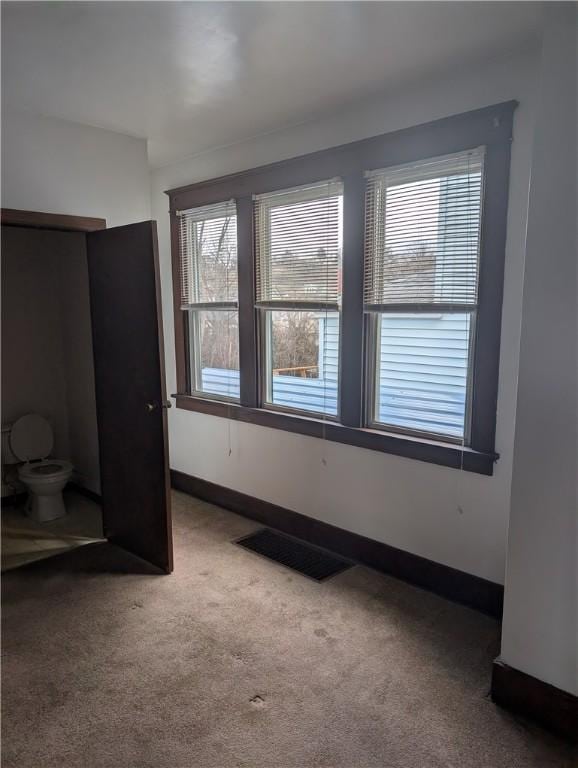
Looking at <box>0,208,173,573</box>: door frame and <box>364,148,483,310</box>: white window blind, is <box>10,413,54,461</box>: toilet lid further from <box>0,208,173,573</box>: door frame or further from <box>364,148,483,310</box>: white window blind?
<box>364,148,483,310</box>: white window blind

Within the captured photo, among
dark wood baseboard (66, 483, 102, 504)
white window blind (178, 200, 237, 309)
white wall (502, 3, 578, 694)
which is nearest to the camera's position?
white wall (502, 3, 578, 694)

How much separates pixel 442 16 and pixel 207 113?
1.46 m

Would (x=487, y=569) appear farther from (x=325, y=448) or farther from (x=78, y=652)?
(x=78, y=652)

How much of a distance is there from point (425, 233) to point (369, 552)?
178cm

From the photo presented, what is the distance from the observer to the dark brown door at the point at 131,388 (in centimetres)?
289

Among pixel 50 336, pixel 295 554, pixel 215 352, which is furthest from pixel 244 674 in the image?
pixel 50 336

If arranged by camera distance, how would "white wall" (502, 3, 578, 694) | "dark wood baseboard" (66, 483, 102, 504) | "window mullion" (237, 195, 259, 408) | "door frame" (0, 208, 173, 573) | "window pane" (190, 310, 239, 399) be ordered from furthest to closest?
"dark wood baseboard" (66, 483, 102, 504), "window pane" (190, 310, 239, 399), "window mullion" (237, 195, 259, 408), "door frame" (0, 208, 173, 573), "white wall" (502, 3, 578, 694)

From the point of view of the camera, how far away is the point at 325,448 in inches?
128

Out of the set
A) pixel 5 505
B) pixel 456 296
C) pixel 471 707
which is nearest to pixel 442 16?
pixel 456 296

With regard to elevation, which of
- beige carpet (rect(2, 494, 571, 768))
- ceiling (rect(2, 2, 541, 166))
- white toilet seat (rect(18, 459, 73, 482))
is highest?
ceiling (rect(2, 2, 541, 166))

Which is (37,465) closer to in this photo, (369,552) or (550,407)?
(369,552)

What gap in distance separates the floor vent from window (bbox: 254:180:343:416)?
2.79ft

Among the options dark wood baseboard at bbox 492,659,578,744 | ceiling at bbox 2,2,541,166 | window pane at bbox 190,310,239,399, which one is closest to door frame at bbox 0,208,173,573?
ceiling at bbox 2,2,541,166

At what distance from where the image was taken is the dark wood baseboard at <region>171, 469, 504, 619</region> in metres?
2.63
